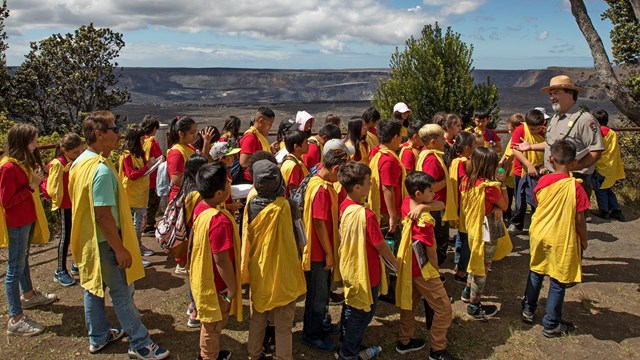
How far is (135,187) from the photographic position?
529 cm

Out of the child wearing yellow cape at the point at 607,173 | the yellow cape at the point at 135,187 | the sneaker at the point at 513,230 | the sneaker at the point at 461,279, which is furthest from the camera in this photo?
the child wearing yellow cape at the point at 607,173

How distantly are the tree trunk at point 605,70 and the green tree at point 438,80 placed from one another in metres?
3.54

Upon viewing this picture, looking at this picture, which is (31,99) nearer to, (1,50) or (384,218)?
(1,50)

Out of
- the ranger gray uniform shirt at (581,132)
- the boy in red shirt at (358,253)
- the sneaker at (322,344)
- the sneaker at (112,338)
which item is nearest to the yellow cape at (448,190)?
the ranger gray uniform shirt at (581,132)

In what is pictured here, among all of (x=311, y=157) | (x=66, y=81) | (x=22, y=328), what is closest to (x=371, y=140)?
(x=311, y=157)

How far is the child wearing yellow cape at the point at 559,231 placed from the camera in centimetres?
363

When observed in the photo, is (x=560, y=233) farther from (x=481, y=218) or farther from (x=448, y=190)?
(x=448, y=190)

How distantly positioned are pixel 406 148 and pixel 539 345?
218cm

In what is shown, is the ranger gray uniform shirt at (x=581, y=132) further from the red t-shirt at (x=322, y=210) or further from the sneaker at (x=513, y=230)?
the red t-shirt at (x=322, y=210)

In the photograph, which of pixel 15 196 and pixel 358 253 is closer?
pixel 358 253

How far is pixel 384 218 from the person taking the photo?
5039 millimetres

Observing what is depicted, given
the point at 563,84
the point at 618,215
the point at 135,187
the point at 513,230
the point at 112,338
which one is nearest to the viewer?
the point at 112,338

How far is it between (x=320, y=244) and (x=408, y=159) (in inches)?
70.0

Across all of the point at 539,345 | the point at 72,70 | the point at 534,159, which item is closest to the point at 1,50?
the point at 72,70
